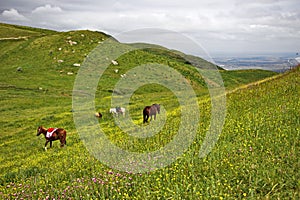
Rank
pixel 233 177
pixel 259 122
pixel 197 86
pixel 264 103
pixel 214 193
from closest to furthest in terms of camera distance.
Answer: pixel 214 193 → pixel 233 177 → pixel 259 122 → pixel 264 103 → pixel 197 86

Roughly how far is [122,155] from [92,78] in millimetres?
58671

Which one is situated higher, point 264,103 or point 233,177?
point 264,103

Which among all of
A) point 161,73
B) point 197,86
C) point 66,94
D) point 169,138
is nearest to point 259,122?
point 169,138

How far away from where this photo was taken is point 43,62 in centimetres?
7525

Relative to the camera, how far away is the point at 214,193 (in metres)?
5.78

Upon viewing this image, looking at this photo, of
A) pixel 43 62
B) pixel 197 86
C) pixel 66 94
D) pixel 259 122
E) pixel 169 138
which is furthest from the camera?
pixel 197 86

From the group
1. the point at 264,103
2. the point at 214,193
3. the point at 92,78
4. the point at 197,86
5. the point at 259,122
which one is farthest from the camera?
the point at 197,86

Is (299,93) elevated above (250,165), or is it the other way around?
(299,93)

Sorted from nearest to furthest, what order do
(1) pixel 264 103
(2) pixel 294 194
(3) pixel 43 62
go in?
(2) pixel 294 194 → (1) pixel 264 103 → (3) pixel 43 62

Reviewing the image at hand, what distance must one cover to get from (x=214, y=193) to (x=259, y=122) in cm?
450

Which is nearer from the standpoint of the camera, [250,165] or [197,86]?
[250,165]

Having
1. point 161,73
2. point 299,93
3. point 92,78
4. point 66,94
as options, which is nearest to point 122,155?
point 299,93

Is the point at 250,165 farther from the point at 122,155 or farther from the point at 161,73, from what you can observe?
the point at 161,73

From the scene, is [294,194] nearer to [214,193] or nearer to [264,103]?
[214,193]
